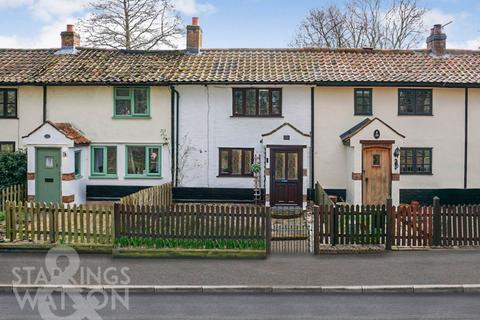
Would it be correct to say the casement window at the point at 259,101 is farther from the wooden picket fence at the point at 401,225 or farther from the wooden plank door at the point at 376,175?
the wooden picket fence at the point at 401,225

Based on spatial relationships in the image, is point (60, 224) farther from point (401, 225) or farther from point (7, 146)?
point (7, 146)

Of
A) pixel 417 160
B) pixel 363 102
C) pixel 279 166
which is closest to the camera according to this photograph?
pixel 279 166

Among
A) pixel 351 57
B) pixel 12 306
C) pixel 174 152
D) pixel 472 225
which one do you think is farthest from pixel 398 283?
pixel 351 57

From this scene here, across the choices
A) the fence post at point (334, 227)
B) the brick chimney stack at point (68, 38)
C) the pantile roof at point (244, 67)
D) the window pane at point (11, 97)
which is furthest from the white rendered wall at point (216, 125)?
the fence post at point (334, 227)

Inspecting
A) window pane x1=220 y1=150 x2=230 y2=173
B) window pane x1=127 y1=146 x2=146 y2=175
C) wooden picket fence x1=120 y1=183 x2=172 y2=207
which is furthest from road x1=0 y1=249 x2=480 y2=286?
window pane x1=220 y1=150 x2=230 y2=173

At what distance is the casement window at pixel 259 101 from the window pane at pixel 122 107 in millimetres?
4958

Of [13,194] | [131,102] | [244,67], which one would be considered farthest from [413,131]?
[13,194]

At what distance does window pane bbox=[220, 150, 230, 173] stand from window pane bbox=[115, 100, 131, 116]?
15.8ft

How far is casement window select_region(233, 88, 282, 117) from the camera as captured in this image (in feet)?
71.8

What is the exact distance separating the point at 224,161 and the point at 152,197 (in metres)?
4.91

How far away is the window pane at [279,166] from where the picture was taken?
68.2ft

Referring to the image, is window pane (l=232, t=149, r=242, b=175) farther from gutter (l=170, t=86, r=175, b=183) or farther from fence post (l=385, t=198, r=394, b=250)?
fence post (l=385, t=198, r=394, b=250)

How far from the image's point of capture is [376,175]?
20.7 m

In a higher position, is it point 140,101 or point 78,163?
point 140,101
